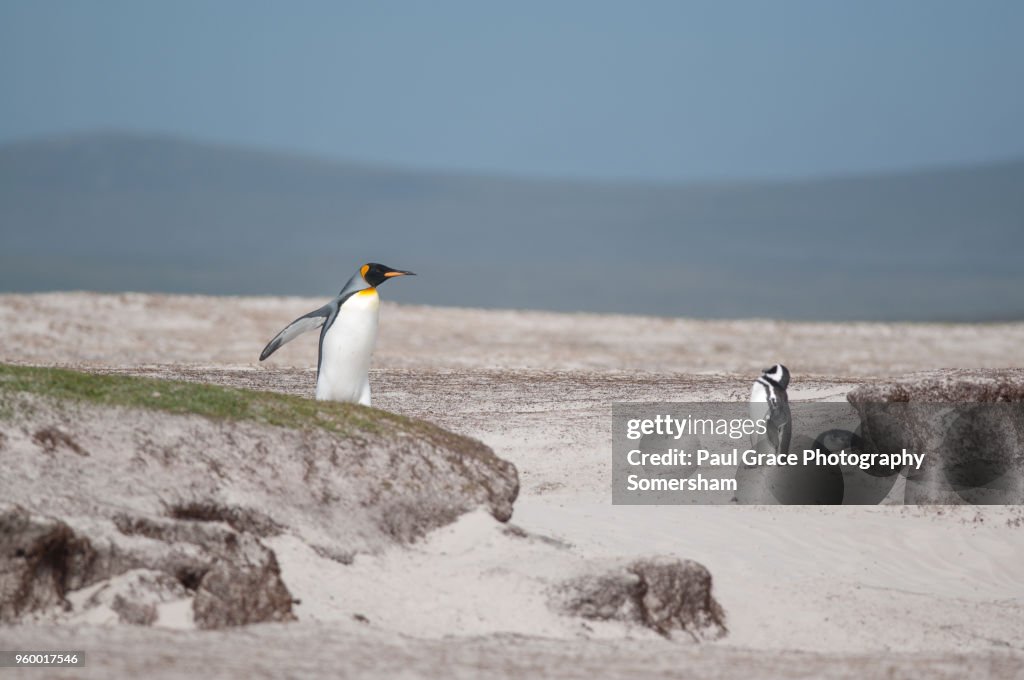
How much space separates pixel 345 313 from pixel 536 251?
14858 centimetres

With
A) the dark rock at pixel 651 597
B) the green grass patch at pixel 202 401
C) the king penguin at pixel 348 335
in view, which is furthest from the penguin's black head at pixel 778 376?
the dark rock at pixel 651 597

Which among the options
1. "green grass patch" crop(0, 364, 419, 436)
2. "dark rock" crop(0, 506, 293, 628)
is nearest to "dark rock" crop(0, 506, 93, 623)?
"dark rock" crop(0, 506, 293, 628)

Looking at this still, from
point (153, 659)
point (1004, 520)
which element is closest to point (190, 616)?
point (153, 659)

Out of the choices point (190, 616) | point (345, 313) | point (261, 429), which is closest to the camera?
Answer: point (190, 616)

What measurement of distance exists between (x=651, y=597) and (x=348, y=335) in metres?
4.74

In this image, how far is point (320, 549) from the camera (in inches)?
349

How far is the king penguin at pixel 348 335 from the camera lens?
41.4ft

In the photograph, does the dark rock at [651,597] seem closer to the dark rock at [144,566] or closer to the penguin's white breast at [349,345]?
the dark rock at [144,566]

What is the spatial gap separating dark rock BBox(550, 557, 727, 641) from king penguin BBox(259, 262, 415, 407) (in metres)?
4.45

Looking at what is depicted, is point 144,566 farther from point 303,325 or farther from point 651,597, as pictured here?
point 303,325

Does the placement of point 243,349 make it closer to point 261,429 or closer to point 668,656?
point 261,429

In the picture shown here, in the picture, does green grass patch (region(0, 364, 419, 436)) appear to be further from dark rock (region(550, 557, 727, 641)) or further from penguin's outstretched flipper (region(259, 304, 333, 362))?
dark rock (region(550, 557, 727, 641))

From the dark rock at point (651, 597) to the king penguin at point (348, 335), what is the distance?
4446mm

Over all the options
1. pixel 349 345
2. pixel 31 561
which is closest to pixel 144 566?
pixel 31 561
